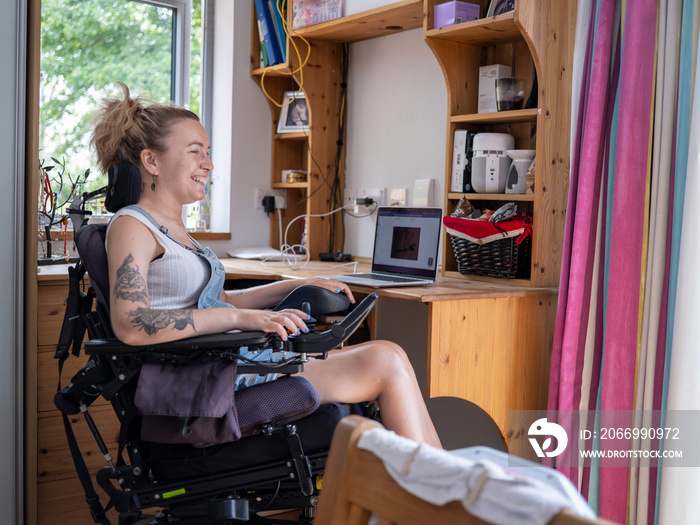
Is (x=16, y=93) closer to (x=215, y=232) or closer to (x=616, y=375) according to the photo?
(x=215, y=232)

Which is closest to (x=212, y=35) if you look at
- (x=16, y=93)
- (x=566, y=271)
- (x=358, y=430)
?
(x=16, y=93)

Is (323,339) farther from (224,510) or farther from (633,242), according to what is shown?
(633,242)

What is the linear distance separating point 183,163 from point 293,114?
143 cm

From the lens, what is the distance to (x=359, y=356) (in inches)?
67.9

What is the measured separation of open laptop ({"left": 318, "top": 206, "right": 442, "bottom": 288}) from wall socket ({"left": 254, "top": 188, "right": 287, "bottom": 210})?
949mm

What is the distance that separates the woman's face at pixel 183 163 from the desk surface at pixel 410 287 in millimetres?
547

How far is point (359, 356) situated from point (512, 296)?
556mm

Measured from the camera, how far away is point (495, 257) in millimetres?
2184

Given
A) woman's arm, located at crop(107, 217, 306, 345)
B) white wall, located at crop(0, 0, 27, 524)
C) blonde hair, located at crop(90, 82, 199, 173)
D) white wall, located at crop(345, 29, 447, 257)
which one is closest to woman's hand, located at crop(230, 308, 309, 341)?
woman's arm, located at crop(107, 217, 306, 345)

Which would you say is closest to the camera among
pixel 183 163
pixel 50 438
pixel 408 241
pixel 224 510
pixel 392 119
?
pixel 224 510

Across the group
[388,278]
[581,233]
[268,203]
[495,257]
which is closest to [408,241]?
[388,278]

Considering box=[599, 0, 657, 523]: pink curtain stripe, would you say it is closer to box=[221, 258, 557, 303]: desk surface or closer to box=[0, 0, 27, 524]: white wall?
box=[221, 258, 557, 303]: desk surface

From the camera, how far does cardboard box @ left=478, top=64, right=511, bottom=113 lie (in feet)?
7.63

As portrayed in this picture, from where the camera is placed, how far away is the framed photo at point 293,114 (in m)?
3.09
